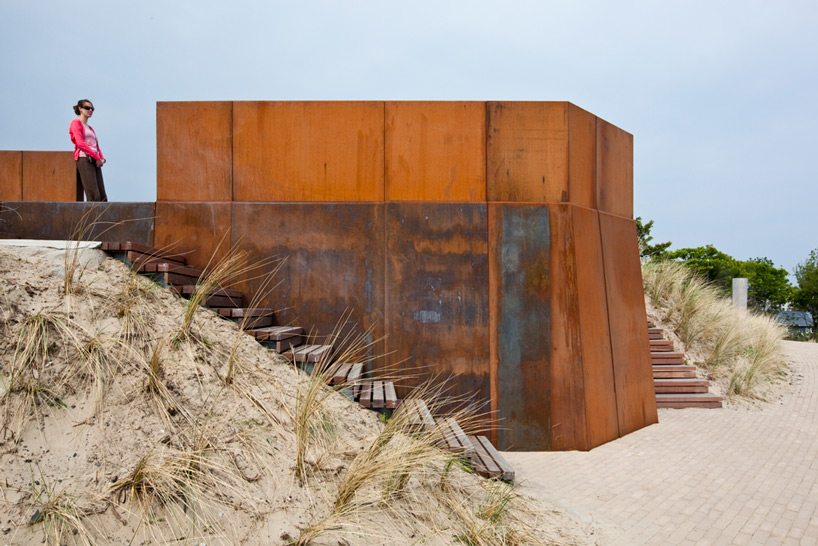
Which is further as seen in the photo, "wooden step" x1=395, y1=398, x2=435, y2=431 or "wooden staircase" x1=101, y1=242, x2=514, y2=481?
"wooden staircase" x1=101, y1=242, x2=514, y2=481

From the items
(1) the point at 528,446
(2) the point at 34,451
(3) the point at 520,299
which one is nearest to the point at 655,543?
(1) the point at 528,446

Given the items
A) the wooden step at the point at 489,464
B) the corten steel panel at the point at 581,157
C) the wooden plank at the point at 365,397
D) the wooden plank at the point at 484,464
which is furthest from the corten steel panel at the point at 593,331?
the wooden plank at the point at 365,397

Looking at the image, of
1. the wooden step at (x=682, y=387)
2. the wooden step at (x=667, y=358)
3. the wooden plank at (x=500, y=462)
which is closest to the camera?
the wooden plank at (x=500, y=462)

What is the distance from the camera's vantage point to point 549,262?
540 centimetres

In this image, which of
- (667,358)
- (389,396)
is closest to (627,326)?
(667,358)

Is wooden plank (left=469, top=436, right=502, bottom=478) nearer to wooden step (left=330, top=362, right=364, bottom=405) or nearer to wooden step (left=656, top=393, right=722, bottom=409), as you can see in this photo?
→ wooden step (left=330, top=362, right=364, bottom=405)

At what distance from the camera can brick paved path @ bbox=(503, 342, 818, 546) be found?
3422 mm

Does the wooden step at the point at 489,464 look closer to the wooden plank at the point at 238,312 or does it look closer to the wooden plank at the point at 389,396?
the wooden plank at the point at 389,396

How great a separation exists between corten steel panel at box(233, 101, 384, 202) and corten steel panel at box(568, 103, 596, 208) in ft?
6.67

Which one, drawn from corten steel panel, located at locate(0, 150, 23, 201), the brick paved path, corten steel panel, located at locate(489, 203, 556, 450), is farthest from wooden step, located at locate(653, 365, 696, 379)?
corten steel panel, located at locate(0, 150, 23, 201)

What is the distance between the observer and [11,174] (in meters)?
10.2

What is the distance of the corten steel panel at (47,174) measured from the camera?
32.5 feet

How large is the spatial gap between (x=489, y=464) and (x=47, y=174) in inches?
400

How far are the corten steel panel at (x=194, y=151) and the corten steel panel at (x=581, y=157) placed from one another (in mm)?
3621
